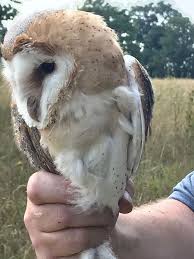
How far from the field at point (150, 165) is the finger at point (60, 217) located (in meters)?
0.88

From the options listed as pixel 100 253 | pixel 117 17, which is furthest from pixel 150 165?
pixel 100 253

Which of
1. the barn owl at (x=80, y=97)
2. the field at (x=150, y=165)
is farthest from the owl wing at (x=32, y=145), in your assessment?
the field at (x=150, y=165)

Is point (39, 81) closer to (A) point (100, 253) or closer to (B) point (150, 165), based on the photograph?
(A) point (100, 253)

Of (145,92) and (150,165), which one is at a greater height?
(145,92)

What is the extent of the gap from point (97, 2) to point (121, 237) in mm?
4026

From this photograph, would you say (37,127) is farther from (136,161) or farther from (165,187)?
(165,187)

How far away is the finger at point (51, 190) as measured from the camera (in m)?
1.43

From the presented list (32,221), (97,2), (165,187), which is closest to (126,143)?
(32,221)

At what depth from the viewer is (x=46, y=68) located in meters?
1.36

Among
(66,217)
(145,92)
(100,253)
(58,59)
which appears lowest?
(100,253)

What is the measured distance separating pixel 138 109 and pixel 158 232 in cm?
58

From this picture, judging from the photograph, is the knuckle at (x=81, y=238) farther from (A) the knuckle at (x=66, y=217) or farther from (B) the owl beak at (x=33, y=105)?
(B) the owl beak at (x=33, y=105)

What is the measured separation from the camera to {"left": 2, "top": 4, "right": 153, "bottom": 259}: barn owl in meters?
1.32

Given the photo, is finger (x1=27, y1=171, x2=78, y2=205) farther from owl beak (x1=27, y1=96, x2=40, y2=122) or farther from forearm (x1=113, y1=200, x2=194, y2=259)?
forearm (x1=113, y1=200, x2=194, y2=259)
